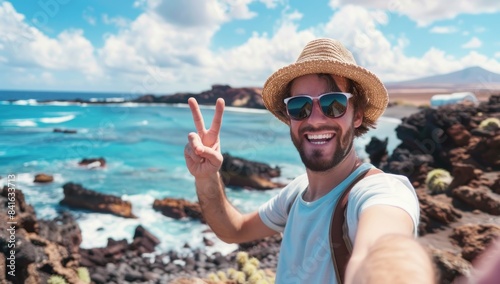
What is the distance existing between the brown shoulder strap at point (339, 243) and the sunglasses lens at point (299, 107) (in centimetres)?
63

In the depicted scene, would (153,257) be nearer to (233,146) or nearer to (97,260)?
(97,260)

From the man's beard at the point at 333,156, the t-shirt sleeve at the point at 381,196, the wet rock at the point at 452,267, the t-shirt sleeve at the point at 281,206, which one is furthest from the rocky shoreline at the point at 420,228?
the t-shirt sleeve at the point at 381,196

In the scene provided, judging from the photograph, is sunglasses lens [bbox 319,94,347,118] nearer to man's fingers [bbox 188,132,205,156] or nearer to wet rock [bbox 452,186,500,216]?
man's fingers [bbox 188,132,205,156]

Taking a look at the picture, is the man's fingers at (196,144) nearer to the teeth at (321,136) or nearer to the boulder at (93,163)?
the teeth at (321,136)

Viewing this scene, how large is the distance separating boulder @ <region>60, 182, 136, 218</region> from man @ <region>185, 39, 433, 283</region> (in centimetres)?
1379

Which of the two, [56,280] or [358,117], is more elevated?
[358,117]

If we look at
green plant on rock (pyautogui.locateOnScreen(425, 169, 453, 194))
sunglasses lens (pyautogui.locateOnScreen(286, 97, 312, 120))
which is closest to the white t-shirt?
sunglasses lens (pyautogui.locateOnScreen(286, 97, 312, 120))

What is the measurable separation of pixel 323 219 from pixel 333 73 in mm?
934

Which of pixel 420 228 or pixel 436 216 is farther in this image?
pixel 436 216

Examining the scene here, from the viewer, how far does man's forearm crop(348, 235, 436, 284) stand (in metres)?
1.00

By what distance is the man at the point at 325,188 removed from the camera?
1.21 meters

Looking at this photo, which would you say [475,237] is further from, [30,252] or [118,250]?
[118,250]

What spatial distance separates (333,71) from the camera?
2357 millimetres

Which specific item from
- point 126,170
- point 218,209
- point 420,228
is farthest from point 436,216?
point 126,170
